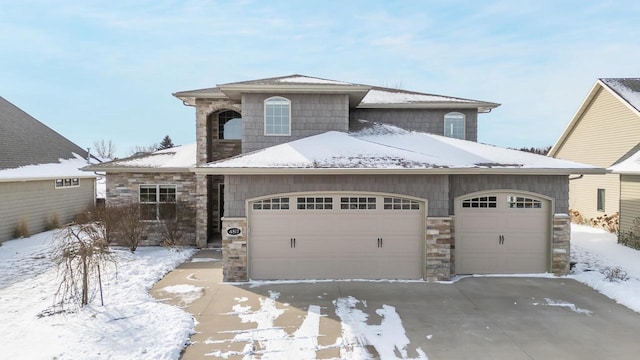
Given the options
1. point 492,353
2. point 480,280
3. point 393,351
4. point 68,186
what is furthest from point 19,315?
point 68,186

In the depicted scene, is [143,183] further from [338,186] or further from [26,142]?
[26,142]

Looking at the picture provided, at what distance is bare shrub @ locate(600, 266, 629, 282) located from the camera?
9.28 meters

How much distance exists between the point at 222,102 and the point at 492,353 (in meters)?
11.5

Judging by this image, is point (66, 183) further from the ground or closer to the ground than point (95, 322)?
further from the ground

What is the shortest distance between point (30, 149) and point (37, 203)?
3.40 meters

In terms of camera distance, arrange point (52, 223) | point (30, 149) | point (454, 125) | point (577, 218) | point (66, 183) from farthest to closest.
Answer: point (577, 218) < point (66, 183) < point (30, 149) < point (52, 223) < point (454, 125)

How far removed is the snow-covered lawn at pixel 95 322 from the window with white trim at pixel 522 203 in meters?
8.58

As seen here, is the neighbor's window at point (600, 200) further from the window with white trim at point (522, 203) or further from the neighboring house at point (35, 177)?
the neighboring house at point (35, 177)

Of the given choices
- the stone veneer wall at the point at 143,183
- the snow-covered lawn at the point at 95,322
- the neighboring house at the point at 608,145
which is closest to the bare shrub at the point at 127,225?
the stone veneer wall at the point at 143,183

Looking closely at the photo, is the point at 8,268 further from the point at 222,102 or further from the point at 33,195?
the point at 222,102

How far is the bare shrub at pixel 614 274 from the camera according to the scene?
9281mm

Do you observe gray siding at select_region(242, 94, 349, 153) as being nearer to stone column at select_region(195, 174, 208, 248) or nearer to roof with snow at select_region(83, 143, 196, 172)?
stone column at select_region(195, 174, 208, 248)

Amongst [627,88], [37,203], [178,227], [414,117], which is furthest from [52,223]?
[627,88]

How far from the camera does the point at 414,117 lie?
1437cm
